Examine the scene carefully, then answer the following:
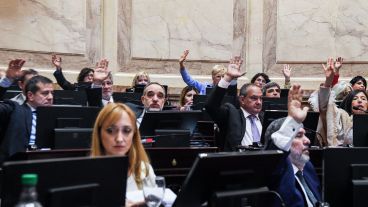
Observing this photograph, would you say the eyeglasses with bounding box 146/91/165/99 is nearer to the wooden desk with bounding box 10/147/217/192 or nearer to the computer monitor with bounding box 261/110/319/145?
the computer monitor with bounding box 261/110/319/145

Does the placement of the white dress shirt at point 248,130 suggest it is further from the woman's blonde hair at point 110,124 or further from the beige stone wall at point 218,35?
the beige stone wall at point 218,35

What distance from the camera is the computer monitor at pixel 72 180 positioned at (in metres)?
2.49

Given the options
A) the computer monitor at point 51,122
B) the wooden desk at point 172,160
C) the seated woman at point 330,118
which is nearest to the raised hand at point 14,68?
the computer monitor at point 51,122

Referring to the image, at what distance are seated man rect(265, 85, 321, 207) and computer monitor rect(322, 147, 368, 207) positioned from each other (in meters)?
0.29

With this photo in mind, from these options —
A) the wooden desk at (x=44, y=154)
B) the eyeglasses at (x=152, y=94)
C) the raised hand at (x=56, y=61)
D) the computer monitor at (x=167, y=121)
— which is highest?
the raised hand at (x=56, y=61)

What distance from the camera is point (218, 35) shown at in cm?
1223

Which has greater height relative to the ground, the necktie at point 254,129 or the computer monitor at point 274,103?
the computer monitor at point 274,103

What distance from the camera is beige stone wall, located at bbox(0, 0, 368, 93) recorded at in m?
11.4

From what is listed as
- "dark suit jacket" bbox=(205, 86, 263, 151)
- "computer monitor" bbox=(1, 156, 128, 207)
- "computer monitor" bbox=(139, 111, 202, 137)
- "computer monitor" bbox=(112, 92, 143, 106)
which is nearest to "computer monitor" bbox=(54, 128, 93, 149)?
"computer monitor" bbox=(139, 111, 202, 137)

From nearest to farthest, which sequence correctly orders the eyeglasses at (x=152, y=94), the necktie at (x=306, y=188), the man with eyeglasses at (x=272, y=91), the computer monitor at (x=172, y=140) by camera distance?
1. the necktie at (x=306, y=188)
2. the computer monitor at (x=172, y=140)
3. the eyeglasses at (x=152, y=94)
4. the man with eyeglasses at (x=272, y=91)

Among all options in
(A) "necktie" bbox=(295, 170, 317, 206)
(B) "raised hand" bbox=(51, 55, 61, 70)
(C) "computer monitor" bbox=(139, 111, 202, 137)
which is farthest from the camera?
(B) "raised hand" bbox=(51, 55, 61, 70)

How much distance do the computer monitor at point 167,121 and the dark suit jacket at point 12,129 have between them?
3.81ft

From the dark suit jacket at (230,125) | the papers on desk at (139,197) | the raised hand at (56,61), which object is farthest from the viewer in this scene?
the raised hand at (56,61)

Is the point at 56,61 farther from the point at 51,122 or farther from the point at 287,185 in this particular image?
the point at 287,185
